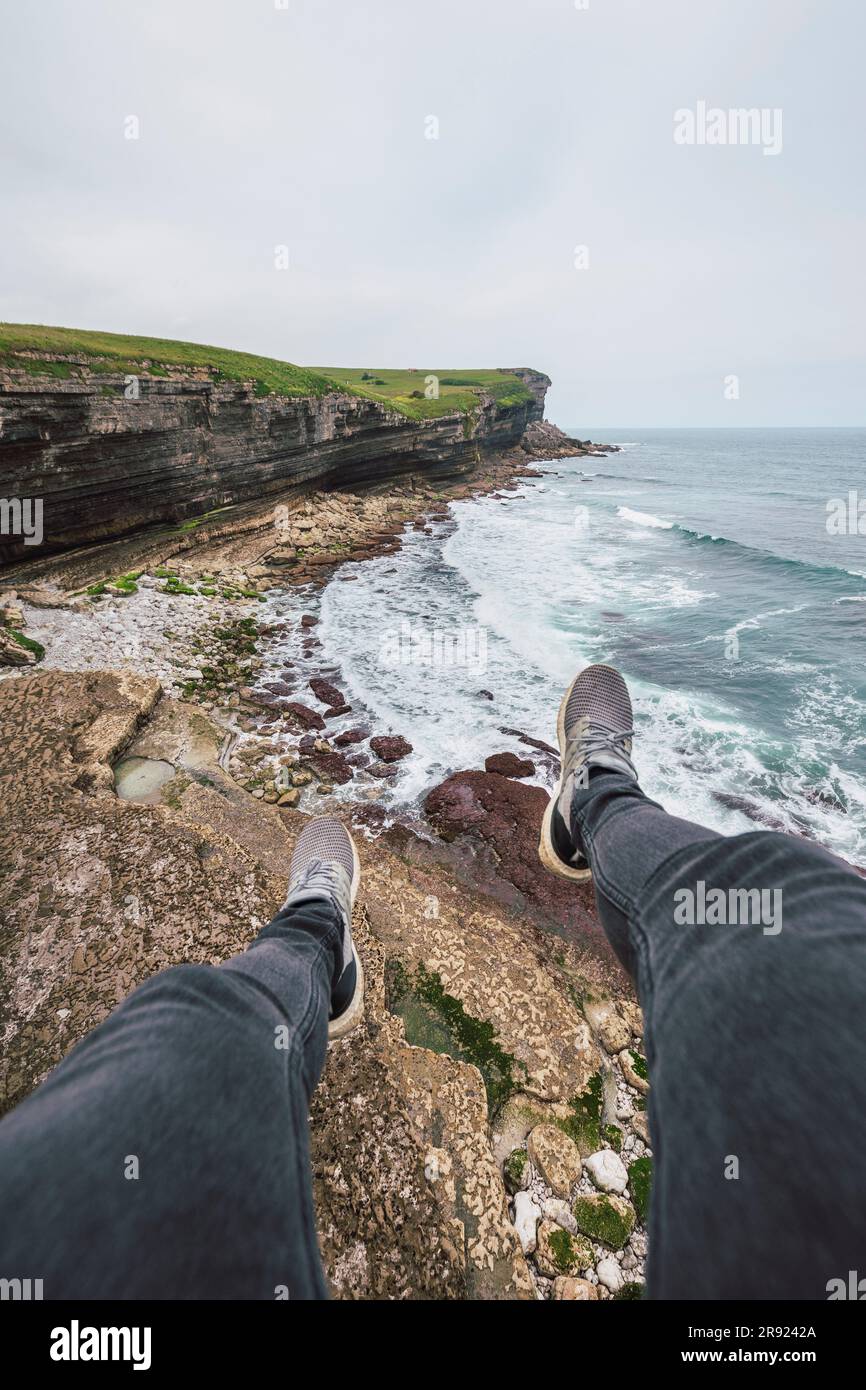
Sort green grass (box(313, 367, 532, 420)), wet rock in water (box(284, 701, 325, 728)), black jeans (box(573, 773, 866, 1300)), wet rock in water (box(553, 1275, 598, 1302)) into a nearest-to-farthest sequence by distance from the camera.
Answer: black jeans (box(573, 773, 866, 1300))
wet rock in water (box(553, 1275, 598, 1302))
wet rock in water (box(284, 701, 325, 728))
green grass (box(313, 367, 532, 420))

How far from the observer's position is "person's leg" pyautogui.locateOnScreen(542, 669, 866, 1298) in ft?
3.15

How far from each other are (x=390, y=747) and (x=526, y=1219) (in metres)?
6.57

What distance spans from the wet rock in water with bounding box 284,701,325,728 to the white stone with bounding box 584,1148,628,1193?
7559mm

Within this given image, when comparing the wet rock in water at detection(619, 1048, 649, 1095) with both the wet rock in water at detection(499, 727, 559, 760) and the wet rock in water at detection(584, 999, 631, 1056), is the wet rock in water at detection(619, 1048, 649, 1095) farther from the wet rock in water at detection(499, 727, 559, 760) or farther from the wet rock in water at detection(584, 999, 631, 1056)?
the wet rock in water at detection(499, 727, 559, 760)

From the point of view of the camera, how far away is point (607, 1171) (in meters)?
3.39

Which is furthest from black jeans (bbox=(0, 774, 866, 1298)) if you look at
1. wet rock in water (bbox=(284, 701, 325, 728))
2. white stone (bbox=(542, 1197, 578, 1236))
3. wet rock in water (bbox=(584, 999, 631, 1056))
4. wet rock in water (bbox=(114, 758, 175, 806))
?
wet rock in water (bbox=(284, 701, 325, 728))

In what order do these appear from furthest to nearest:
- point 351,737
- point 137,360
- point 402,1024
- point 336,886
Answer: point 137,360, point 351,737, point 402,1024, point 336,886

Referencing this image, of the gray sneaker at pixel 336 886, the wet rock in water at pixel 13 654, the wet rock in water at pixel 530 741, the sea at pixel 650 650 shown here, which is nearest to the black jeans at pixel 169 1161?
the gray sneaker at pixel 336 886

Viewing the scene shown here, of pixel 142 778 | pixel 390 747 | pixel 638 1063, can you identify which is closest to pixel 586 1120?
pixel 638 1063

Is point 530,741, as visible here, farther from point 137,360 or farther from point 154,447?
point 137,360

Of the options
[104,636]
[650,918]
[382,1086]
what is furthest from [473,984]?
[104,636]

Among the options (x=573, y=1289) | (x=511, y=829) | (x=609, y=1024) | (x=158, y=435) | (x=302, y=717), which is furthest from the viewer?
(x=158, y=435)

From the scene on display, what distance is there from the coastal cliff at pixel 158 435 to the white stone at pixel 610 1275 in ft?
59.0

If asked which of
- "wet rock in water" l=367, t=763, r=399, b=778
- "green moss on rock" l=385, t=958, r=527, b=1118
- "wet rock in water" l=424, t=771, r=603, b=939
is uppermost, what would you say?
"wet rock in water" l=367, t=763, r=399, b=778
